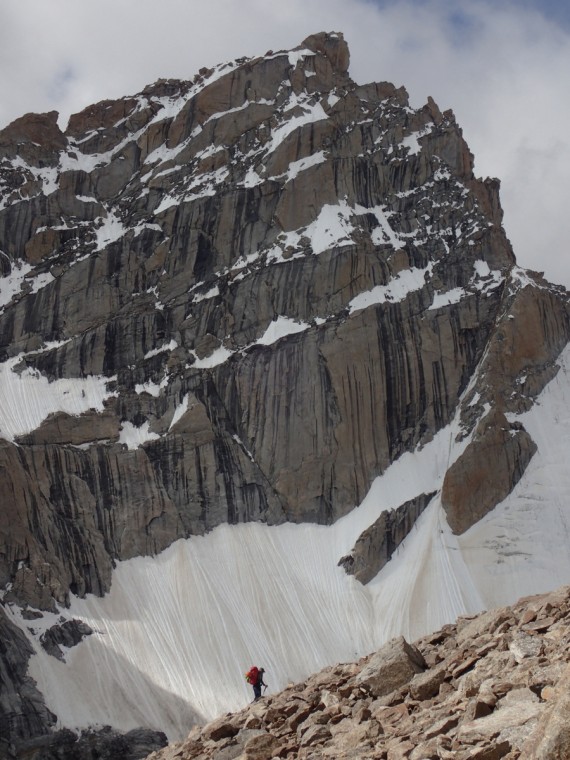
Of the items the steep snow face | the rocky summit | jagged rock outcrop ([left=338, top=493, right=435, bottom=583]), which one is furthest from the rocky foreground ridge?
jagged rock outcrop ([left=338, top=493, right=435, bottom=583])

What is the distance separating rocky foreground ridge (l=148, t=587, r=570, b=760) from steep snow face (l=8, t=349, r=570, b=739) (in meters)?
60.1

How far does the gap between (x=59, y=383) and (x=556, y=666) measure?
10312cm

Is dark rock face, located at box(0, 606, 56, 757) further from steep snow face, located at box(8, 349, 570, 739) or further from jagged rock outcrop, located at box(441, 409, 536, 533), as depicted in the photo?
jagged rock outcrop, located at box(441, 409, 536, 533)

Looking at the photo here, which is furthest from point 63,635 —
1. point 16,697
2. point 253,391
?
point 253,391

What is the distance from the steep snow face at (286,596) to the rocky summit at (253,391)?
299 mm

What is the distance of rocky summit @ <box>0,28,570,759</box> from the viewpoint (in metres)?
93.9

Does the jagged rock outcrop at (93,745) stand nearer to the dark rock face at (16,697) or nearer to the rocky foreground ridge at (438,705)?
the dark rock face at (16,697)

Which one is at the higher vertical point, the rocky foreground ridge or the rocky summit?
the rocky summit

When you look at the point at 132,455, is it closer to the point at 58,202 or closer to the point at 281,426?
the point at 281,426

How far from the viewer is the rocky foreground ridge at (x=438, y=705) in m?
14.6

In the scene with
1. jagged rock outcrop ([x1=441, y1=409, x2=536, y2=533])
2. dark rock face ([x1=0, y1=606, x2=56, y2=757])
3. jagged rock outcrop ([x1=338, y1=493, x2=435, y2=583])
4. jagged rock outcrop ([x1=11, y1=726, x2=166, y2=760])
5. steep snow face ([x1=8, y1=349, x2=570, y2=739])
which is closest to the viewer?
jagged rock outcrop ([x1=11, y1=726, x2=166, y2=760])

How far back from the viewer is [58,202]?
13450cm

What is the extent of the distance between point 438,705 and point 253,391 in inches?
3715

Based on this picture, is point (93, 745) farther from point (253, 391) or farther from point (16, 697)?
point (253, 391)
